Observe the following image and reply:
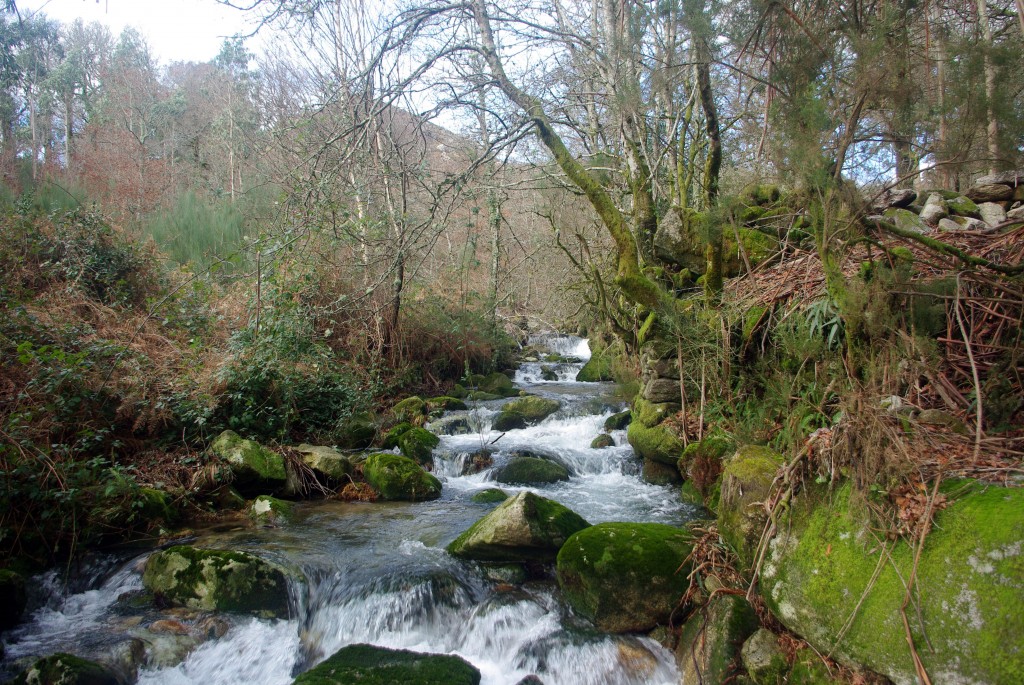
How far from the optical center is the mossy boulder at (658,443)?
A: 7.03 metres

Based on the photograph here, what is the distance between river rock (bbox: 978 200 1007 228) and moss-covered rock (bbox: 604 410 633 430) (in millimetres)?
4926

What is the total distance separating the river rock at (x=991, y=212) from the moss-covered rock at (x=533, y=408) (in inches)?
244

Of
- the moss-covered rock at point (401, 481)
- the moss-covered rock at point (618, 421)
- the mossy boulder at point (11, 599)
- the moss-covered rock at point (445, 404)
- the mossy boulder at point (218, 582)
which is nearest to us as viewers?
the mossy boulder at point (11, 599)

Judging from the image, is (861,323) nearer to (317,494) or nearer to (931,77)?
(931,77)

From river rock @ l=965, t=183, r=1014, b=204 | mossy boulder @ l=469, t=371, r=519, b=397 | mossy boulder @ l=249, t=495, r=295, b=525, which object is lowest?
mossy boulder @ l=249, t=495, r=295, b=525

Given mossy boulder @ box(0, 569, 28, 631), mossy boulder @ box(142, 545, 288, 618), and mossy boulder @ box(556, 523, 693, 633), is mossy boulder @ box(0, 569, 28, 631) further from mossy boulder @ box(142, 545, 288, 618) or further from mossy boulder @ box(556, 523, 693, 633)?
mossy boulder @ box(556, 523, 693, 633)

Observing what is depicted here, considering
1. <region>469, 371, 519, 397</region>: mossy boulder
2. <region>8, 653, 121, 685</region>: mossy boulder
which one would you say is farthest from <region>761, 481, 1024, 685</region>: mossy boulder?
<region>469, 371, 519, 397</region>: mossy boulder

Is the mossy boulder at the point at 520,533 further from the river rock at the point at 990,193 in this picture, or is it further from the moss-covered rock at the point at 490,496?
the river rock at the point at 990,193

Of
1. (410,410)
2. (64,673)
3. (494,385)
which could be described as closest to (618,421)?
(410,410)

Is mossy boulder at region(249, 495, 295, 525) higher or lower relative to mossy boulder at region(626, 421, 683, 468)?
lower

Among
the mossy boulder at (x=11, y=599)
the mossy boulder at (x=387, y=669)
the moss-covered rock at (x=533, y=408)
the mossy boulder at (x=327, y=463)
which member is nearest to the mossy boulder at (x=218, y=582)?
the mossy boulder at (x=11, y=599)

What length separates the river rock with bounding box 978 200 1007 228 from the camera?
20.6 feet

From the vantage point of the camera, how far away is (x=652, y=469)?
292 inches

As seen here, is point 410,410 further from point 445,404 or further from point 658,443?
point 658,443
